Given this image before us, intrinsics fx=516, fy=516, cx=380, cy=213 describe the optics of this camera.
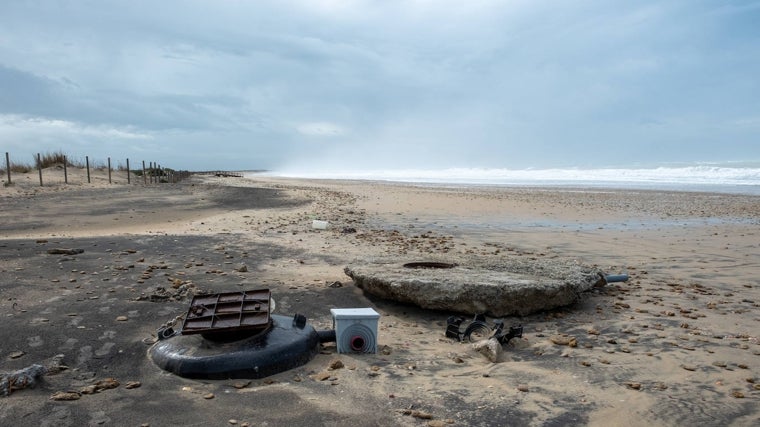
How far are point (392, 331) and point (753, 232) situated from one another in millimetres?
9973

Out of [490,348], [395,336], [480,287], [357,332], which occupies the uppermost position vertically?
[480,287]

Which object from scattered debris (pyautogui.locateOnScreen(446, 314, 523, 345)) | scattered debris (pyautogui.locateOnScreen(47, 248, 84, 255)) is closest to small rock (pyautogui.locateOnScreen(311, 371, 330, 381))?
scattered debris (pyautogui.locateOnScreen(446, 314, 523, 345))

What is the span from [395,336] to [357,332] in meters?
0.70

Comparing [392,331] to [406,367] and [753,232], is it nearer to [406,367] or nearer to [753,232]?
[406,367]

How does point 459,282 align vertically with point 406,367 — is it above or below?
above

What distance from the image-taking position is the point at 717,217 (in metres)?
14.3

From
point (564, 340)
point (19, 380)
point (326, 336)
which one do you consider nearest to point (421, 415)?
point (326, 336)

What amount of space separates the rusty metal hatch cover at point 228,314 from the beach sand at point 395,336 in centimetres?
41

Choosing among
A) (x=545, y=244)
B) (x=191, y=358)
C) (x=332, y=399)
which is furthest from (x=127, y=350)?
(x=545, y=244)

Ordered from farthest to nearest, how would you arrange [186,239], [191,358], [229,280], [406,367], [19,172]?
[19,172], [186,239], [229,280], [406,367], [191,358]

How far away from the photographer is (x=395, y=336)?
4.88m

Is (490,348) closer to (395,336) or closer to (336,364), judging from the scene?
(395,336)

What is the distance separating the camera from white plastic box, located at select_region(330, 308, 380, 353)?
4.26m

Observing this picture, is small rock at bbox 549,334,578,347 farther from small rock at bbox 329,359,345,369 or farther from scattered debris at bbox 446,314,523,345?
small rock at bbox 329,359,345,369
